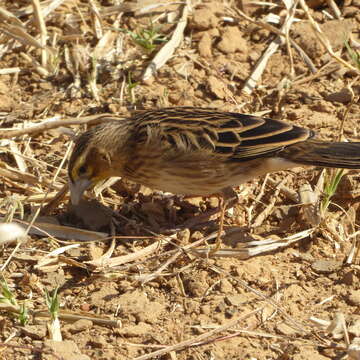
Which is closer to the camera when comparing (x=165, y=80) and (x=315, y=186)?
(x=315, y=186)

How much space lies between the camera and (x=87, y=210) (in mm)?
7496

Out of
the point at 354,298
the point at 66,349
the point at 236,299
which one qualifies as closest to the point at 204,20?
the point at 236,299

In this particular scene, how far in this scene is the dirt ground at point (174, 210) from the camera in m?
6.16

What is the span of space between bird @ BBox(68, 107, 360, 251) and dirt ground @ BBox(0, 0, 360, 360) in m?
0.36

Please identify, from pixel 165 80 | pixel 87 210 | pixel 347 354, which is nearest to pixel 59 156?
pixel 87 210

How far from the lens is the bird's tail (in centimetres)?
703

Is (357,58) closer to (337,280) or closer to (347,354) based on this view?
(337,280)

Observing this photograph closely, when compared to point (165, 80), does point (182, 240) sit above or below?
below

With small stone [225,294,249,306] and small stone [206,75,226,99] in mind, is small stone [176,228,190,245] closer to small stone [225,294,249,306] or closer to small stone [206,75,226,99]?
small stone [225,294,249,306]

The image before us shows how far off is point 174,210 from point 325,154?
141cm

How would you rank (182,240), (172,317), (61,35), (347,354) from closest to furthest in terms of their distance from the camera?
(347,354), (172,317), (182,240), (61,35)

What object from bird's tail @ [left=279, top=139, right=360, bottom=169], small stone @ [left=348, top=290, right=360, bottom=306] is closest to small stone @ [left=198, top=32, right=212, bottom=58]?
bird's tail @ [left=279, top=139, right=360, bottom=169]

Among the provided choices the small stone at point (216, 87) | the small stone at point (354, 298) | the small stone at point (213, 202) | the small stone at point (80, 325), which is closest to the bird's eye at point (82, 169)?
the small stone at point (213, 202)

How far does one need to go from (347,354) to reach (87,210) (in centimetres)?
263
